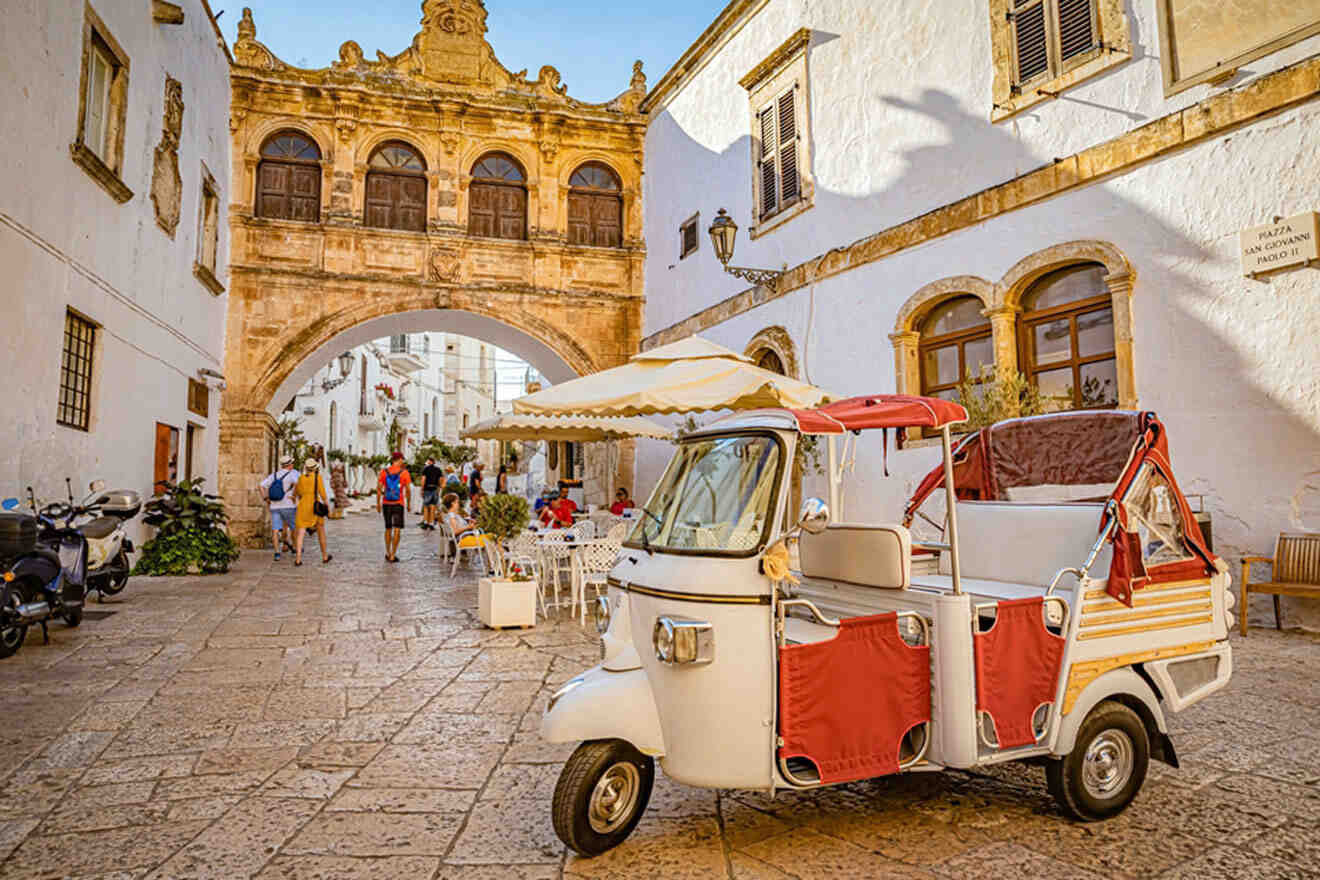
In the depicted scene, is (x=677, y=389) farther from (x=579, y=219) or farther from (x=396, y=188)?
(x=396, y=188)

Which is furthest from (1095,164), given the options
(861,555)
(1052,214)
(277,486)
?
(277,486)

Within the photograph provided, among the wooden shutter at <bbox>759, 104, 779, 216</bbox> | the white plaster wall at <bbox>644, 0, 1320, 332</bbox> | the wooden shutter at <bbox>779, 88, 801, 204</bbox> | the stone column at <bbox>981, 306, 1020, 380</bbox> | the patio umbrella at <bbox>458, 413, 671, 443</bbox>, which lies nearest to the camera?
the white plaster wall at <bbox>644, 0, 1320, 332</bbox>

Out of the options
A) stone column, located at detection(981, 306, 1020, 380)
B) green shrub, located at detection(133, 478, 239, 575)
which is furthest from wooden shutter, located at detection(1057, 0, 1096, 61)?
green shrub, located at detection(133, 478, 239, 575)

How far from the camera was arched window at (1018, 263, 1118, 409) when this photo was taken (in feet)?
24.3

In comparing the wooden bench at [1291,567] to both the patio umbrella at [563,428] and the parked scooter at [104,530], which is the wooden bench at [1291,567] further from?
the parked scooter at [104,530]

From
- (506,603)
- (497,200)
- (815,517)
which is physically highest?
(497,200)

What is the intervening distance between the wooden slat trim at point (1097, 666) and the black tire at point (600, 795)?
62.6 inches

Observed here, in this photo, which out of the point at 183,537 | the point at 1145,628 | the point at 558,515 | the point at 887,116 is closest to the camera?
the point at 1145,628

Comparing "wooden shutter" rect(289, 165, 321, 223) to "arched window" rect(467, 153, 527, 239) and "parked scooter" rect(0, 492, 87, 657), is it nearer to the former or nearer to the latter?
"arched window" rect(467, 153, 527, 239)

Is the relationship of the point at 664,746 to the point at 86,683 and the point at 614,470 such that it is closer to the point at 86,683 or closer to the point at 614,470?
the point at 86,683

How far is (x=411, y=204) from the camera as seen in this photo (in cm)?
1583

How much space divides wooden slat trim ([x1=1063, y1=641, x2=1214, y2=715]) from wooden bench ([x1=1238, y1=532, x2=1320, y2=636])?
329cm

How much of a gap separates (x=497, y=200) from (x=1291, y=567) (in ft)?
47.3

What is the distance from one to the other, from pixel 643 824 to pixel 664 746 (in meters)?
0.49
